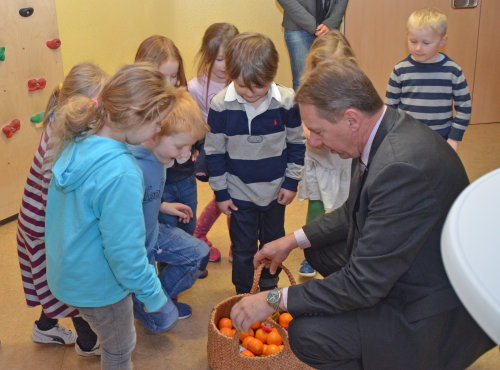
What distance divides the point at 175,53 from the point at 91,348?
46.3 inches

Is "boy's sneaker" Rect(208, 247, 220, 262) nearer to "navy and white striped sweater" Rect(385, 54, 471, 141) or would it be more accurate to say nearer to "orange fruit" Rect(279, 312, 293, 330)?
"orange fruit" Rect(279, 312, 293, 330)

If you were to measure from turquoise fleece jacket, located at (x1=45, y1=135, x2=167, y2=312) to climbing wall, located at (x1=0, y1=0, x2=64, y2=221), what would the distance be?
1.49 metres

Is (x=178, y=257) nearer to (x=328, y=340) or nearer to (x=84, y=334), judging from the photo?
(x=84, y=334)

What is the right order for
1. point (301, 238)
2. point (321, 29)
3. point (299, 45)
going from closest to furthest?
point (301, 238) → point (321, 29) → point (299, 45)

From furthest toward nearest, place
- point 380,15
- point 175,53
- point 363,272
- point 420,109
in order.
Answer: point 380,15
point 420,109
point 175,53
point 363,272

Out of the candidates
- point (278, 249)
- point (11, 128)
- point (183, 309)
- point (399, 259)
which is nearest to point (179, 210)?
point (183, 309)

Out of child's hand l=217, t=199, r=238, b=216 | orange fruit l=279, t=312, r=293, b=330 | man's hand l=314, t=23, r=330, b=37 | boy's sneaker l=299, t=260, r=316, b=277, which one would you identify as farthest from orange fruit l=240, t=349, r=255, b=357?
man's hand l=314, t=23, r=330, b=37

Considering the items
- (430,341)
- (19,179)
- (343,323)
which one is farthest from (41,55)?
(430,341)

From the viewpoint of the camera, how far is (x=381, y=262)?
1.31 meters

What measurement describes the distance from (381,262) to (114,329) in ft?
2.41

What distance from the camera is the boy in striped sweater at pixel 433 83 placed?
255cm

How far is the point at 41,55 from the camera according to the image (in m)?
2.79

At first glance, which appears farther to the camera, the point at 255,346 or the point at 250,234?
the point at 250,234

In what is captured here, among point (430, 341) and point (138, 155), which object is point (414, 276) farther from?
point (138, 155)
